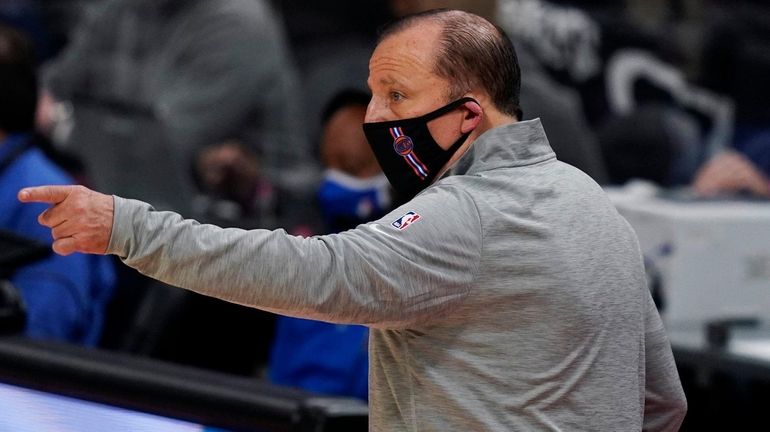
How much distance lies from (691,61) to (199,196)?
2736 millimetres

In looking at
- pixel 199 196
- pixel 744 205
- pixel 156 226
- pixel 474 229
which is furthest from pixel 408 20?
pixel 199 196

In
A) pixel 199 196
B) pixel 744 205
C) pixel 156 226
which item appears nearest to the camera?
pixel 156 226

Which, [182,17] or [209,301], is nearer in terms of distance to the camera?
[209,301]

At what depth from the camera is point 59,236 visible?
1865 mm

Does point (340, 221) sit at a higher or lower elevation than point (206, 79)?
higher

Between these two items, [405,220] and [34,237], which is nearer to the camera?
[405,220]

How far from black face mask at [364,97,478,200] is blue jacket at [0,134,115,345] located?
66.5 inches

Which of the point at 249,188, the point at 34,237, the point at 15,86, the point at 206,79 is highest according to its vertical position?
the point at 15,86

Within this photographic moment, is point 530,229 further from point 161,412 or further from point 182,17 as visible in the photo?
point 182,17

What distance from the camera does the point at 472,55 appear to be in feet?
6.50

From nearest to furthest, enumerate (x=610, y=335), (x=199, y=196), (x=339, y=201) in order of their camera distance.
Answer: (x=610, y=335), (x=339, y=201), (x=199, y=196)

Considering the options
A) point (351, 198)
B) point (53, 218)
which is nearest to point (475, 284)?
point (53, 218)

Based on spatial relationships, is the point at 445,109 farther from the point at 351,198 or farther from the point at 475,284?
the point at 351,198

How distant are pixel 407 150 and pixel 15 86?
2.10 meters
